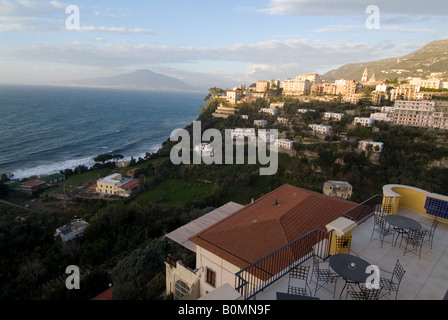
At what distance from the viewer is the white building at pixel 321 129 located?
31819mm

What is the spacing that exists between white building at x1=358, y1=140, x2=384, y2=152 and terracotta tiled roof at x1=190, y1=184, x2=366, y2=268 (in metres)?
22.5

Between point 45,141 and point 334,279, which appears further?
point 45,141

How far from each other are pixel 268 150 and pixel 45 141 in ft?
123

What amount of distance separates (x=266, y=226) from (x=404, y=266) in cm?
297

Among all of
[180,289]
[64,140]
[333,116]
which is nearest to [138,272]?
[180,289]

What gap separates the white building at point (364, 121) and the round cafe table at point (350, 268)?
1283 inches

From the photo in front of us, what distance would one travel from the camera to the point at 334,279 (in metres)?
4.34

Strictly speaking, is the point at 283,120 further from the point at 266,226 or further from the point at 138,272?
the point at 266,226

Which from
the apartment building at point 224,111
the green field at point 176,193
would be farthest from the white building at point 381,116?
the green field at point 176,193

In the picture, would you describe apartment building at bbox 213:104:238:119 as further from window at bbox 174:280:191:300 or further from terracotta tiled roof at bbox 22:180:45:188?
window at bbox 174:280:191:300

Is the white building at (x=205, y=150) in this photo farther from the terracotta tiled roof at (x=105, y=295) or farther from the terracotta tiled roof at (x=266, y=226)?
the terracotta tiled roof at (x=266, y=226)

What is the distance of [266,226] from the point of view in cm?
682
